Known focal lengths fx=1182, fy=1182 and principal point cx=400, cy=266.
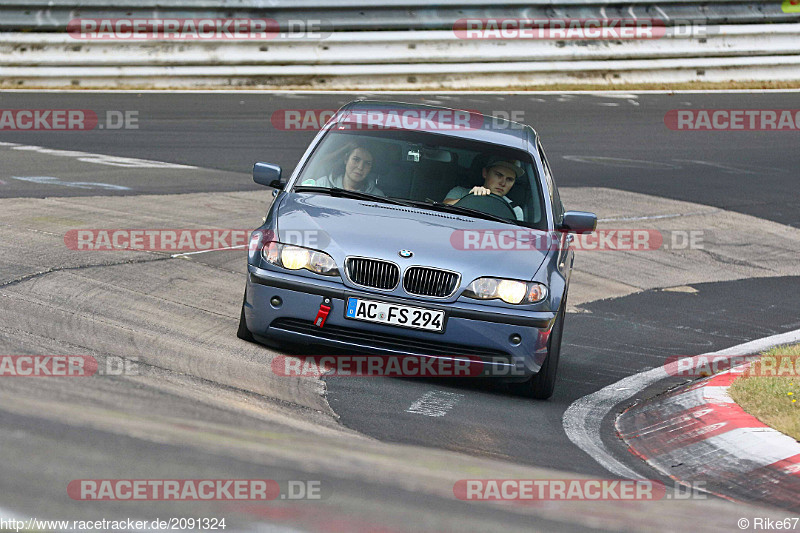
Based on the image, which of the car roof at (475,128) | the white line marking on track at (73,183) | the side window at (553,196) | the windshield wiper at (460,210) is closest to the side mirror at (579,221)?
the side window at (553,196)

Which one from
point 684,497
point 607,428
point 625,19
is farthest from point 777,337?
point 625,19

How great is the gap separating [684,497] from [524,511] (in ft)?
4.39

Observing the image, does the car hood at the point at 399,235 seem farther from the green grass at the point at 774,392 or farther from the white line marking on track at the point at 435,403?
the green grass at the point at 774,392

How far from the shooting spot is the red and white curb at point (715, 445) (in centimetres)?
543

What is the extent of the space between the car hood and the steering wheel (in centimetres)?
21

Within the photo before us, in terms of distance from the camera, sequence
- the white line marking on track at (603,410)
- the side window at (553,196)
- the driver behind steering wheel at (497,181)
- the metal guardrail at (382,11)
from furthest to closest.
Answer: the metal guardrail at (382,11) → the side window at (553,196) → the driver behind steering wheel at (497,181) → the white line marking on track at (603,410)

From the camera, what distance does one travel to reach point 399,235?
269 inches

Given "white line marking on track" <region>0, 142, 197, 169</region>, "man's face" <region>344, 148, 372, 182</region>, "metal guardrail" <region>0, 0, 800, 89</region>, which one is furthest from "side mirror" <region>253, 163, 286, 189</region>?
"metal guardrail" <region>0, 0, 800, 89</region>

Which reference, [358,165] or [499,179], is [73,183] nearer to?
[358,165]

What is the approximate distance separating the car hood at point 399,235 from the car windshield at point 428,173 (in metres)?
0.23

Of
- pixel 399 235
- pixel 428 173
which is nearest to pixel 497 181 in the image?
pixel 428 173

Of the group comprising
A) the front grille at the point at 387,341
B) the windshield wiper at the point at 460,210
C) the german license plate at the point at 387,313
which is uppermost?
the windshield wiper at the point at 460,210

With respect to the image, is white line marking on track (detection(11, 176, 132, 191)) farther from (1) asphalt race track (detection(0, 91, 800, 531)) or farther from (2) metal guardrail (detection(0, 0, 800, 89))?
(2) metal guardrail (detection(0, 0, 800, 89))

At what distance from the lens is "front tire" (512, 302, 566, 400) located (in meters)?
6.96
